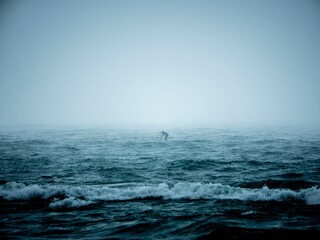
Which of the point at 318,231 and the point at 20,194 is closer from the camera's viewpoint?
the point at 318,231

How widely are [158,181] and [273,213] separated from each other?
26.2 ft

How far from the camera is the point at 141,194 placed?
1388 centimetres

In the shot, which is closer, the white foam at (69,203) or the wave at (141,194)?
the white foam at (69,203)

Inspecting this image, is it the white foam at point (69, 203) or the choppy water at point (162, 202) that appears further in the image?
the white foam at point (69, 203)

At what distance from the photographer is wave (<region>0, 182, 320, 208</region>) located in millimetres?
12711

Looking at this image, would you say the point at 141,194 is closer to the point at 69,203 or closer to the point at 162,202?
the point at 162,202

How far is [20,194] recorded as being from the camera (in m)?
13.7

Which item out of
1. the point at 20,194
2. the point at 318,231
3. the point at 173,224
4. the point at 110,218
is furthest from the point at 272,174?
the point at 20,194

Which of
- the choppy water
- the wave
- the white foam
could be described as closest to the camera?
the choppy water

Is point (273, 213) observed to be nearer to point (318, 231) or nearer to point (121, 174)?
point (318, 231)

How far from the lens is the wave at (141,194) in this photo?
12711 millimetres

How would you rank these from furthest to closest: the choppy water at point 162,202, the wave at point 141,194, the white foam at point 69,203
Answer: the wave at point 141,194 → the white foam at point 69,203 → the choppy water at point 162,202

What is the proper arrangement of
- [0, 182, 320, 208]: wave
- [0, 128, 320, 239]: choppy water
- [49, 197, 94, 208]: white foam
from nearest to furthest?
1. [0, 128, 320, 239]: choppy water
2. [49, 197, 94, 208]: white foam
3. [0, 182, 320, 208]: wave

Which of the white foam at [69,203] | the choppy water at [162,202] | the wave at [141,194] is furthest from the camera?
the wave at [141,194]
